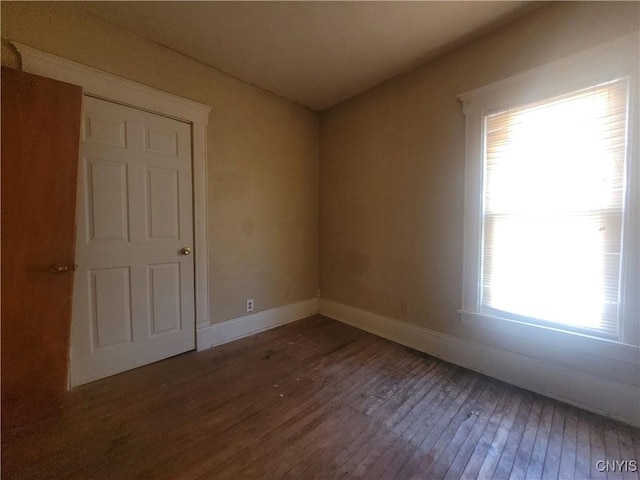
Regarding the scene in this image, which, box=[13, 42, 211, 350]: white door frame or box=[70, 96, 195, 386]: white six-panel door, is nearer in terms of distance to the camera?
box=[13, 42, 211, 350]: white door frame

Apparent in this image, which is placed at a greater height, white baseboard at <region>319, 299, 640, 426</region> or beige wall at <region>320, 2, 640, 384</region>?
beige wall at <region>320, 2, 640, 384</region>

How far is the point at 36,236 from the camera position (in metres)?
1.61

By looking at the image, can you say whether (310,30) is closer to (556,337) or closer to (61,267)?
(61,267)

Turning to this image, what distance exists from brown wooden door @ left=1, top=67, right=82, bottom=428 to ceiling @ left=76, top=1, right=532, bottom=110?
0.85 metres

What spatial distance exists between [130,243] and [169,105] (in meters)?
1.22

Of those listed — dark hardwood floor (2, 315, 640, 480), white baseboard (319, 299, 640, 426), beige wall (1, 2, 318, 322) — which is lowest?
dark hardwood floor (2, 315, 640, 480)

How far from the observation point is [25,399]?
1.60m

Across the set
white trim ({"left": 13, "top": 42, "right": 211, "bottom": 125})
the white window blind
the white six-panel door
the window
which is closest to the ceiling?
white trim ({"left": 13, "top": 42, "right": 211, "bottom": 125})

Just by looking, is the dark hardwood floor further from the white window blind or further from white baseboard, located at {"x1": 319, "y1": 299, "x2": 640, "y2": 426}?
the white window blind

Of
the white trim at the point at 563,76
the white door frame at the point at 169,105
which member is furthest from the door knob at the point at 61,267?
the white trim at the point at 563,76

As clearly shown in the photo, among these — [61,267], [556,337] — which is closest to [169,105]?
[61,267]

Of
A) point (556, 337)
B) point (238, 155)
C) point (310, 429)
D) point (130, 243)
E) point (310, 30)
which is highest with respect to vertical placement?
point (310, 30)

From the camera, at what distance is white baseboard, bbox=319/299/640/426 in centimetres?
162

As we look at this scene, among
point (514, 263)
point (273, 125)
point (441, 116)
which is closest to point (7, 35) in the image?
point (273, 125)
